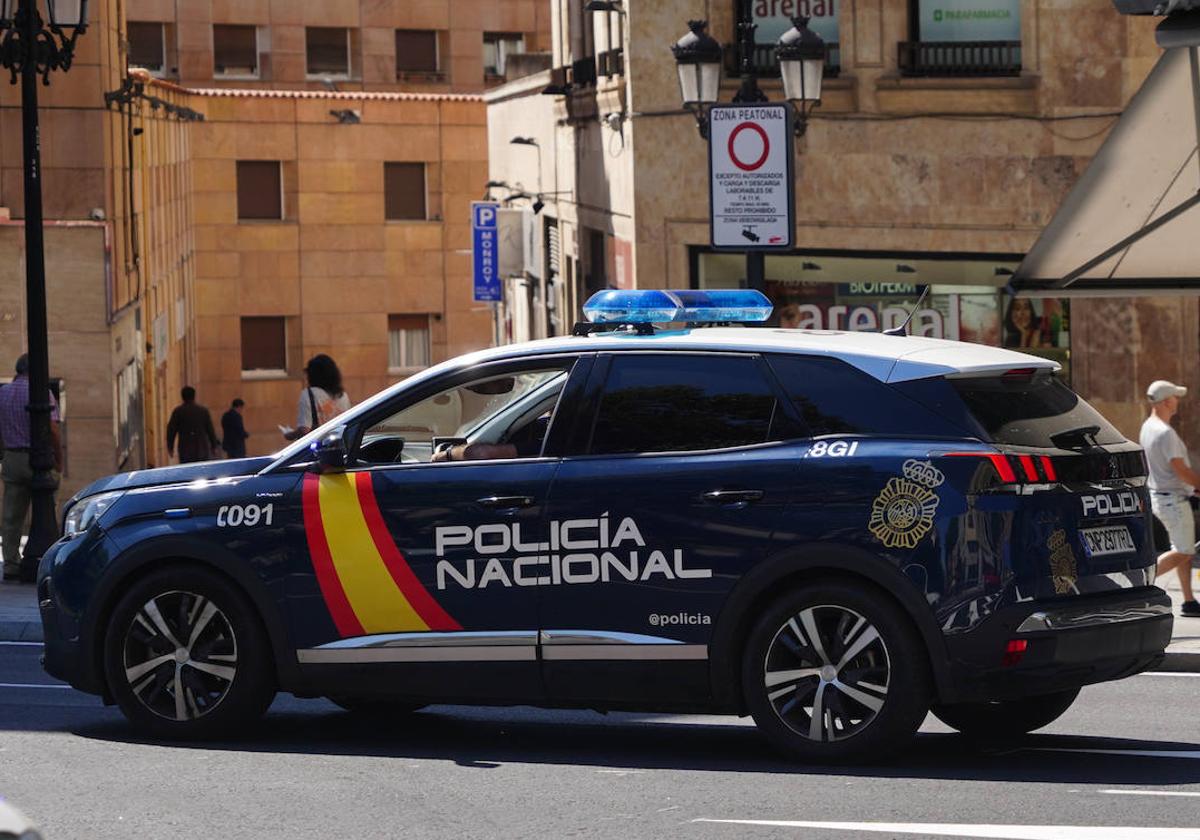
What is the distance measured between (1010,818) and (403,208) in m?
47.4

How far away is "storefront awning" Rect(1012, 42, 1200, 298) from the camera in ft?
47.1

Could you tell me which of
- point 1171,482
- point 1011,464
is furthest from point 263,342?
point 1011,464

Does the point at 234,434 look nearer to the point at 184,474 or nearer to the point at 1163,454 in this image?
the point at 1163,454

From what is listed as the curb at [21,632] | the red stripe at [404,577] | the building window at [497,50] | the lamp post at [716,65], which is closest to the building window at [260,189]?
the building window at [497,50]

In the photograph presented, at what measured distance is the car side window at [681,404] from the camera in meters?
Result: 8.65

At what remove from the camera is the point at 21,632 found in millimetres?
13719

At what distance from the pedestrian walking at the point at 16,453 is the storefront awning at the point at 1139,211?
733 cm

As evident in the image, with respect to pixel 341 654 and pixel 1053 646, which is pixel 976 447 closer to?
pixel 1053 646

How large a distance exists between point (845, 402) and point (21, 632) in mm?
6998

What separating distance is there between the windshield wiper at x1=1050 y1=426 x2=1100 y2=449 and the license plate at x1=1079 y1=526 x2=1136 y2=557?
331mm

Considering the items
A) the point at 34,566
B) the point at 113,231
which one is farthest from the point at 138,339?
the point at 34,566

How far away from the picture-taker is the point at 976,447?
324 inches

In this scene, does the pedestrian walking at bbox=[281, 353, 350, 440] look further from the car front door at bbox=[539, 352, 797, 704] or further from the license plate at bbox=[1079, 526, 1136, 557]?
the license plate at bbox=[1079, 526, 1136, 557]

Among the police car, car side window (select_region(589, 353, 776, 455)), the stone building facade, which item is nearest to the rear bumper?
the police car
